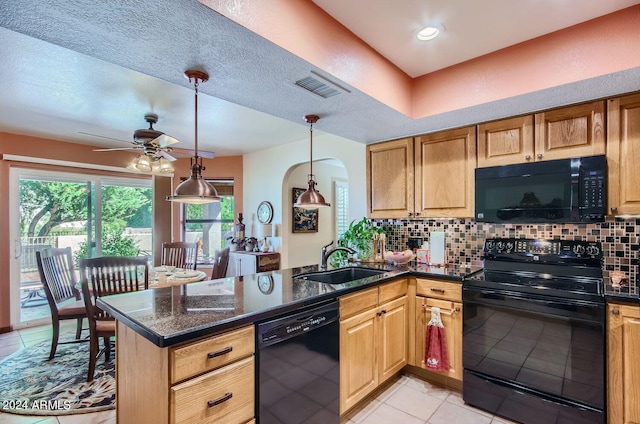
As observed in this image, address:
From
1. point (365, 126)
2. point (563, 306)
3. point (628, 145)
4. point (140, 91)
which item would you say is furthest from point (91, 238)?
point (628, 145)

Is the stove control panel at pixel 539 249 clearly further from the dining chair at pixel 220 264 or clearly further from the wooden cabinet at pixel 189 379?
the dining chair at pixel 220 264

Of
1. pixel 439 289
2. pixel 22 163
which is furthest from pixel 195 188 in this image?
pixel 22 163

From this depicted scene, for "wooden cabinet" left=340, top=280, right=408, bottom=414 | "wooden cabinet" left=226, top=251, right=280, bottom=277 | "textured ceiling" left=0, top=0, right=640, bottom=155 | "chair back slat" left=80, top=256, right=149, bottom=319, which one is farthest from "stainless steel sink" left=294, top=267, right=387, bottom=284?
"wooden cabinet" left=226, top=251, right=280, bottom=277

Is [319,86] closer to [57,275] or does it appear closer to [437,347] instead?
[437,347]

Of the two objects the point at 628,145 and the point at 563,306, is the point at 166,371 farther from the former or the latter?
the point at 628,145

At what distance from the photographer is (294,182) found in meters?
5.22

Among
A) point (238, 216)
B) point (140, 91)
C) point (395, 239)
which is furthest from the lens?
point (238, 216)

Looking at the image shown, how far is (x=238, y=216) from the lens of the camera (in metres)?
5.33

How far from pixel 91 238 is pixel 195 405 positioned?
443 centimetres

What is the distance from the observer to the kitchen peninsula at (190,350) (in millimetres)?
1170

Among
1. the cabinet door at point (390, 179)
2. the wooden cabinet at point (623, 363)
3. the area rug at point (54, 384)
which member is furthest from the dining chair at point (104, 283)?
the wooden cabinet at point (623, 363)

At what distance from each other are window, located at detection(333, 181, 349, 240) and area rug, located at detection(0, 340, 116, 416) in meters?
4.18

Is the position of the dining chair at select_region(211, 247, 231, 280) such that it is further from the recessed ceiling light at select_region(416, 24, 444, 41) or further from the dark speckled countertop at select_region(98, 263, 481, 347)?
the recessed ceiling light at select_region(416, 24, 444, 41)

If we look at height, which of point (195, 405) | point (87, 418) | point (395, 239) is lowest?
point (87, 418)
